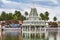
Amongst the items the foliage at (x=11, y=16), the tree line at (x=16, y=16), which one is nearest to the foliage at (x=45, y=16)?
the tree line at (x=16, y=16)

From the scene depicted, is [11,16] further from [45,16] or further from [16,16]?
[45,16]

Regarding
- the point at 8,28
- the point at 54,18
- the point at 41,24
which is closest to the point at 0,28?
the point at 8,28

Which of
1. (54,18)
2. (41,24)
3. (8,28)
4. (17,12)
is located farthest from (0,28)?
(54,18)

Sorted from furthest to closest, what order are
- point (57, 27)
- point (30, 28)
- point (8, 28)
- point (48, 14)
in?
point (48, 14), point (57, 27), point (8, 28), point (30, 28)

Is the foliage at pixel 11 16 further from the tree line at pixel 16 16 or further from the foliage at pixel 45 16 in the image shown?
the foliage at pixel 45 16

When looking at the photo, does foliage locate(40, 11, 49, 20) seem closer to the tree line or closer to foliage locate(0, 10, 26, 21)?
the tree line

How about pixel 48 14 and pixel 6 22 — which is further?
pixel 48 14

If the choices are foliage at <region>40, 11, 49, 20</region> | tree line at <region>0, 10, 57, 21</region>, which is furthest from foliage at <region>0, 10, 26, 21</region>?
foliage at <region>40, 11, 49, 20</region>

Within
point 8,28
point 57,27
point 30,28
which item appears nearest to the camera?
point 30,28

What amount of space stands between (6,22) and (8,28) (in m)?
6.46

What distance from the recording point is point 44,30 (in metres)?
85.8

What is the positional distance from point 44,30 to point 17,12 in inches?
1003

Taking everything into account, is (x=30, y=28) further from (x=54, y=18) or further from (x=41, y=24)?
(x=54, y=18)

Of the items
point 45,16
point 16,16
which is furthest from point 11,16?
point 45,16
